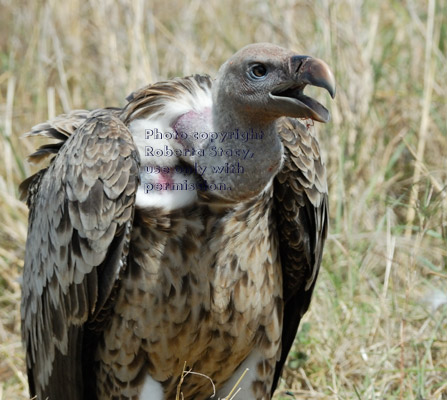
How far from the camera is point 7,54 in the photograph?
7879 mm

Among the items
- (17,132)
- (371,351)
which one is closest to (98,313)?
(371,351)

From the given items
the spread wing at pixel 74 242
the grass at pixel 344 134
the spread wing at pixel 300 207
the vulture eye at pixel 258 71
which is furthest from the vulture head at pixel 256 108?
the grass at pixel 344 134

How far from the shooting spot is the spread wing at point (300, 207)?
3.93 m

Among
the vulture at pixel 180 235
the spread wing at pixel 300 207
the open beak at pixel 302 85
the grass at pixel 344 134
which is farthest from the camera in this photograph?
the grass at pixel 344 134

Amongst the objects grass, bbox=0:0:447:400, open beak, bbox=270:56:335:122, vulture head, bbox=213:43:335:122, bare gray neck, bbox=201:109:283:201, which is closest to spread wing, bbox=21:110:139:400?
bare gray neck, bbox=201:109:283:201

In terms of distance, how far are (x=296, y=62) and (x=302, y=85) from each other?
0.35 ft

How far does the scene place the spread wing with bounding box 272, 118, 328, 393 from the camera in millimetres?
3926

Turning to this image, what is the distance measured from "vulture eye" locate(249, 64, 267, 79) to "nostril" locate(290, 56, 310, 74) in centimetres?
13

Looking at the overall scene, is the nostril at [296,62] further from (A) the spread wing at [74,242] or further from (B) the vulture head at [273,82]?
(A) the spread wing at [74,242]

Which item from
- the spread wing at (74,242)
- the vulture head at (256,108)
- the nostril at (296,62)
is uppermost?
the nostril at (296,62)

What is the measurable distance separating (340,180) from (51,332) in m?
2.24

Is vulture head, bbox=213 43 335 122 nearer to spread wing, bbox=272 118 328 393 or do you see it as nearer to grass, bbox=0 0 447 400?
spread wing, bbox=272 118 328 393

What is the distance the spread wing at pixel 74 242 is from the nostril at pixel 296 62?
2.41ft

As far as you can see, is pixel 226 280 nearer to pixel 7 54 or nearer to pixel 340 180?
pixel 340 180
